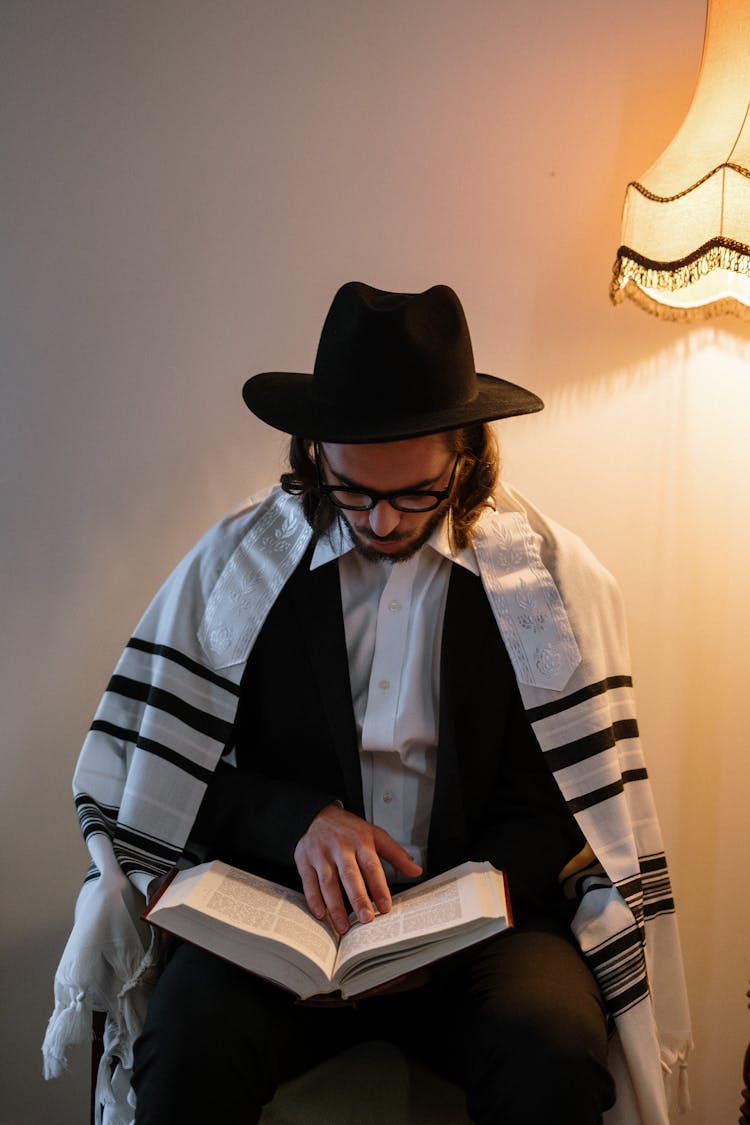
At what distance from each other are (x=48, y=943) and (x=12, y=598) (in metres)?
0.71

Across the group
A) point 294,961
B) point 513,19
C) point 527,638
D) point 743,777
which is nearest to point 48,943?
point 294,961

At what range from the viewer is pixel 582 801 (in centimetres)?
165

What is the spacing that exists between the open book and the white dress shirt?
287 millimetres

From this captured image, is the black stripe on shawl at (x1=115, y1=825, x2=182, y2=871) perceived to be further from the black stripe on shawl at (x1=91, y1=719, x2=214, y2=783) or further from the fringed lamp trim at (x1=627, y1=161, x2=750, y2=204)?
the fringed lamp trim at (x1=627, y1=161, x2=750, y2=204)

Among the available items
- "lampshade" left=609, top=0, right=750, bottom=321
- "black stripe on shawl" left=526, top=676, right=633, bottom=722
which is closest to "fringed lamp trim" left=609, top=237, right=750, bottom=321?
"lampshade" left=609, top=0, right=750, bottom=321

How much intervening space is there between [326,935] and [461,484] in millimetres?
727

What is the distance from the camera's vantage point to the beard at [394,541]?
64.7 inches

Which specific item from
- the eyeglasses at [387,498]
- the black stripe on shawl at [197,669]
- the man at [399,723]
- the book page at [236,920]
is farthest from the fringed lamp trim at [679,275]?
the book page at [236,920]

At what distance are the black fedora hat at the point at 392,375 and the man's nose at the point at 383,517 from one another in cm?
13

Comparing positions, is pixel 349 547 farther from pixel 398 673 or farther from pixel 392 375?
pixel 392 375

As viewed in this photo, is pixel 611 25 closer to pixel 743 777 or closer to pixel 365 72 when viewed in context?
pixel 365 72

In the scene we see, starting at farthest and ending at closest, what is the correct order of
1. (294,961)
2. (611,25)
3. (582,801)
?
(611,25)
(582,801)
(294,961)

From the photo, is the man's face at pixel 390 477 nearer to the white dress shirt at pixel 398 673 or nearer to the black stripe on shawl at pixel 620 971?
the white dress shirt at pixel 398 673

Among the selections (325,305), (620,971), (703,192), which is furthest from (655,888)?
(325,305)
